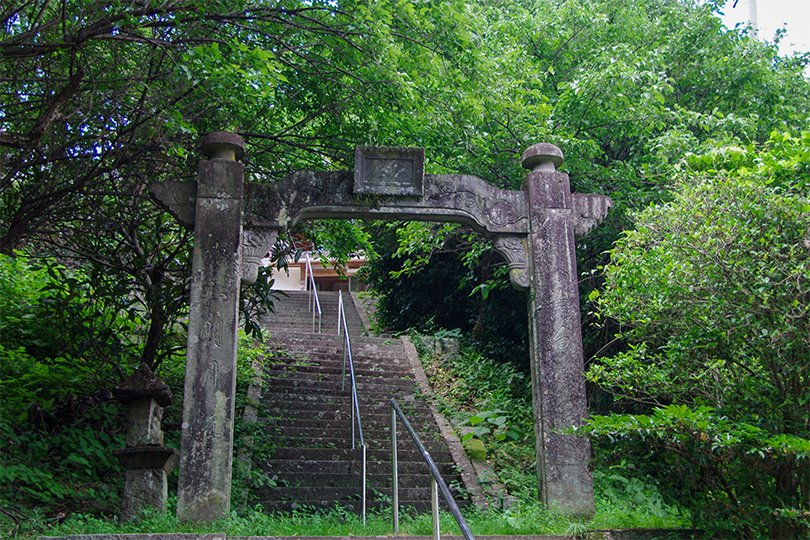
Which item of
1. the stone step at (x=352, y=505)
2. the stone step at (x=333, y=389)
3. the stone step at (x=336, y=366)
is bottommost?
the stone step at (x=352, y=505)

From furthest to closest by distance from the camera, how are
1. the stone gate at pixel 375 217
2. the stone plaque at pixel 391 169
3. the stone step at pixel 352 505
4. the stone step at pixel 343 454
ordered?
the stone step at pixel 343 454 → the stone step at pixel 352 505 → the stone plaque at pixel 391 169 → the stone gate at pixel 375 217

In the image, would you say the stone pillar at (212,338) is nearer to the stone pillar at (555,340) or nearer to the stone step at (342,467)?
the stone step at (342,467)

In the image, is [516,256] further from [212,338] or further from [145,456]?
[145,456]

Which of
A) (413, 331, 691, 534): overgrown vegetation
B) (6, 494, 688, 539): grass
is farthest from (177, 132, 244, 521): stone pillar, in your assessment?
(413, 331, 691, 534): overgrown vegetation

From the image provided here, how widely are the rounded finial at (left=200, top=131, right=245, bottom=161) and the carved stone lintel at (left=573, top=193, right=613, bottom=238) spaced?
3.07 meters

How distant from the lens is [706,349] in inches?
181

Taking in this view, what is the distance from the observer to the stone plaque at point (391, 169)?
574 centimetres

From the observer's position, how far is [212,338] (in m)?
5.18

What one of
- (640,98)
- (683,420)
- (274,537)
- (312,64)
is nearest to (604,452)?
(683,420)

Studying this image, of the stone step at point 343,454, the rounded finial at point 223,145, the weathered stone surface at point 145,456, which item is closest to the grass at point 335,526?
the weathered stone surface at point 145,456

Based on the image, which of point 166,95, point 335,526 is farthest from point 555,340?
point 166,95

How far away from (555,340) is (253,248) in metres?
2.70

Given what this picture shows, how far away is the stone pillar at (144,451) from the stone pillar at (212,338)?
11.0 inches

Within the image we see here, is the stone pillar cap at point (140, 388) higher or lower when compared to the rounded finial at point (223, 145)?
lower
